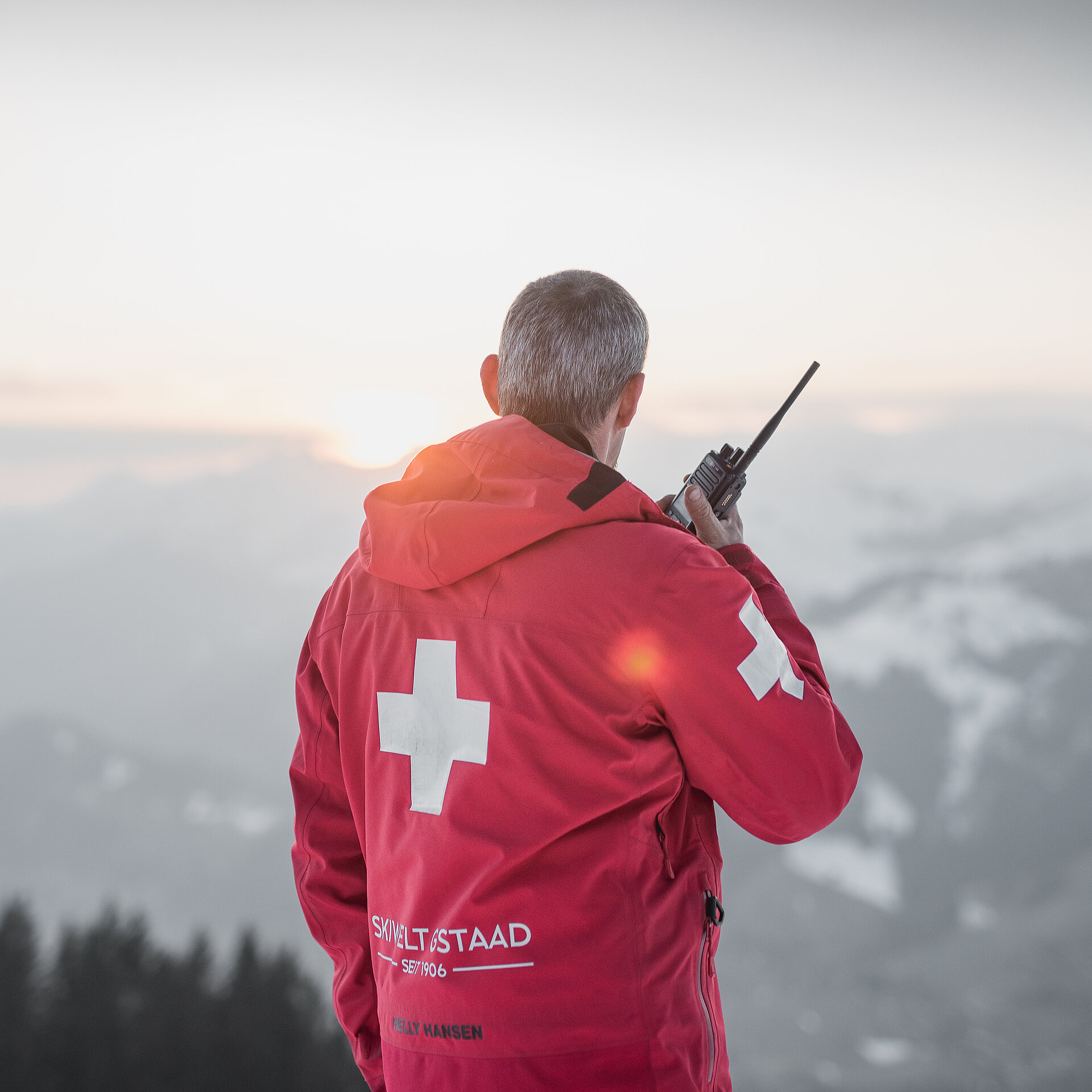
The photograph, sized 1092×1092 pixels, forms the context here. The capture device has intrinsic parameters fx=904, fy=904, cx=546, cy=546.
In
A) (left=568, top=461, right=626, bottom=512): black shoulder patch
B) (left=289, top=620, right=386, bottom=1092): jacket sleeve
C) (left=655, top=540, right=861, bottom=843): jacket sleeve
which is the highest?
(left=568, top=461, right=626, bottom=512): black shoulder patch

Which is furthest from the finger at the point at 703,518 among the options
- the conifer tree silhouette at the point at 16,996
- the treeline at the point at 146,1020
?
the conifer tree silhouette at the point at 16,996

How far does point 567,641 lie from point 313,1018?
49.5 meters

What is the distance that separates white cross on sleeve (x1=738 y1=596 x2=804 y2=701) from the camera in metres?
2.06

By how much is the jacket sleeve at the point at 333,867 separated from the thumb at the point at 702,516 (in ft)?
3.75

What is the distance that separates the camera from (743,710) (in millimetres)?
2068

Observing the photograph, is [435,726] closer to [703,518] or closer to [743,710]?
[743,710]

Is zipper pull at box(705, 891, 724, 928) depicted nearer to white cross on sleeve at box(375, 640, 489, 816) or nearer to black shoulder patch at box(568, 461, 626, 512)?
white cross on sleeve at box(375, 640, 489, 816)

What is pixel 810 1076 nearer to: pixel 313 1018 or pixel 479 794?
Answer: pixel 313 1018

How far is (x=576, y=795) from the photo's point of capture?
2111mm

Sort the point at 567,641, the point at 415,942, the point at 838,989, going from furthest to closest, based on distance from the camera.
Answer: the point at 838,989
the point at 415,942
the point at 567,641

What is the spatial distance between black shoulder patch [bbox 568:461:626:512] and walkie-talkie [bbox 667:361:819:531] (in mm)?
561

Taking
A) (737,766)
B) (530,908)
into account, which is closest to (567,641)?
(737,766)

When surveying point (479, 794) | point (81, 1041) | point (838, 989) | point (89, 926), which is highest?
point (479, 794)

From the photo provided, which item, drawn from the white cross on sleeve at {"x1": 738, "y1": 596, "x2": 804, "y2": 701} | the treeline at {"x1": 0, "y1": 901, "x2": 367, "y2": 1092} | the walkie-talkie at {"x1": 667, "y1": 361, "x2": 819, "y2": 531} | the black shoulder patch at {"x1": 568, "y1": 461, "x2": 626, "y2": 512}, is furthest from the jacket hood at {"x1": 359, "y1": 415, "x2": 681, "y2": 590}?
the treeline at {"x1": 0, "y1": 901, "x2": 367, "y2": 1092}
